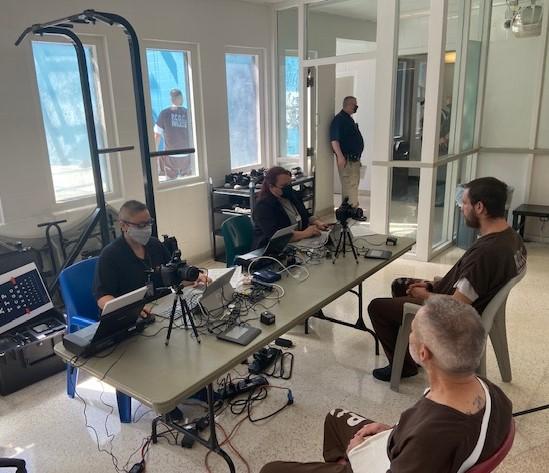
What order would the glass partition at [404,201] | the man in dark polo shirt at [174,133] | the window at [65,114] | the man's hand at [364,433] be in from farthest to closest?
the glass partition at [404,201], the man in dark polo shirt at [174,133], the window at [65,114], the man's hand at [364,433]

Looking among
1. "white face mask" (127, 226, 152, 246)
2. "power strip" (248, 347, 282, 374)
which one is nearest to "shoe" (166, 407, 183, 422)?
"power strip" (248, 347, 282, 374)

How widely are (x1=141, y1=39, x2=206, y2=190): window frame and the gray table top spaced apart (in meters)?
2.73

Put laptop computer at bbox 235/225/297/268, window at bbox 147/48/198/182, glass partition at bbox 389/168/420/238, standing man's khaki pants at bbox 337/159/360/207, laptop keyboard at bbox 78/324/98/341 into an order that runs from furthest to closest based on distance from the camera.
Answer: standing man's khaki pants at bbox 337/159/360/207
glass partition at bbox 389/168/420/238
window at bbox 147/48/198/182
laptop computer at bbox 235/225/297/268
laptop keyboard at bbox 78/324/98/341

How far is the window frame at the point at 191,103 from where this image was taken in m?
4.34

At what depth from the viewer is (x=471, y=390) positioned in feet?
4.19

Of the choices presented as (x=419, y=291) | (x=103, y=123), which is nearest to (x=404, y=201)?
(x=419, y=291)

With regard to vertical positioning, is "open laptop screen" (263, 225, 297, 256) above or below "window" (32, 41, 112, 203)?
below

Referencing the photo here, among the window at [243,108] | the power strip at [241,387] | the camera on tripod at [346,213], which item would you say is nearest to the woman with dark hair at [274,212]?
the camera on tripod at [346,213]

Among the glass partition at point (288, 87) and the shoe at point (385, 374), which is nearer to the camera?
the shoe at point (385, 374)

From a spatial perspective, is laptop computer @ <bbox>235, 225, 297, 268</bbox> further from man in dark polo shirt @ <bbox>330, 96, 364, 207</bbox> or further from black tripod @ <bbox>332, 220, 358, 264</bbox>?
man in dark polo shirt @ <bbox>330, 96, 364, 207</bbox>

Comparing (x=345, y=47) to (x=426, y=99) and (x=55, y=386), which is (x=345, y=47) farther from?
(x=55, y=386)

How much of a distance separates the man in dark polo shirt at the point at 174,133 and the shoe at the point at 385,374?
2.91m

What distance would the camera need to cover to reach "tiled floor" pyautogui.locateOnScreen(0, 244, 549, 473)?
88.4 inches

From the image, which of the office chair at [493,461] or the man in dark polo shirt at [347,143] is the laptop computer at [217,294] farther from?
the man in dark polo shirt at [347,143]
